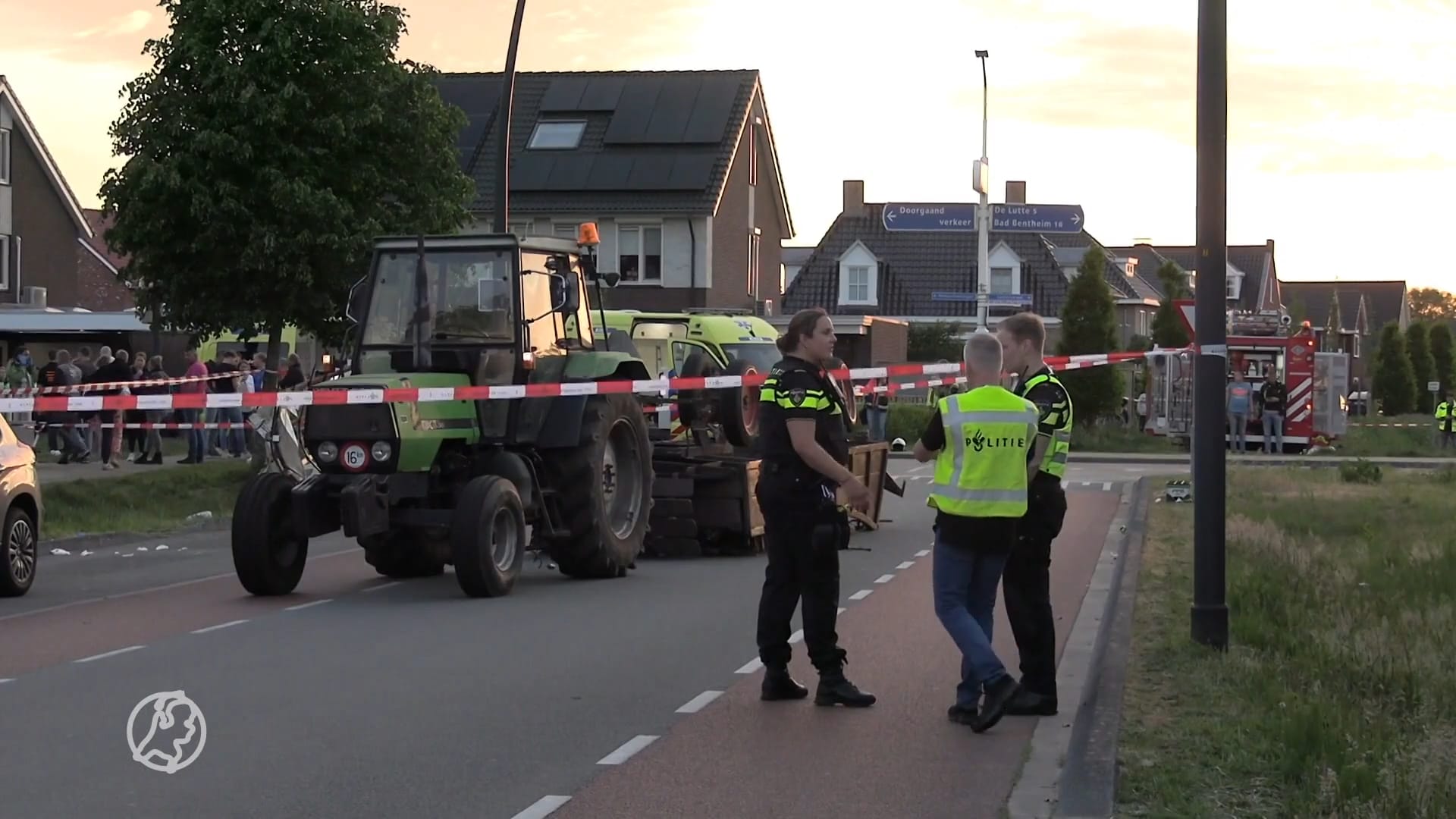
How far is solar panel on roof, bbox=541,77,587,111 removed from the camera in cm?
5075

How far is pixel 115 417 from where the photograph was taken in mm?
25703

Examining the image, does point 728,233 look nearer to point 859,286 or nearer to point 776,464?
point 859,286

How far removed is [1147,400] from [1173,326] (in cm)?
1463

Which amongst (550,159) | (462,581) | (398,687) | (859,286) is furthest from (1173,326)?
(398,687)

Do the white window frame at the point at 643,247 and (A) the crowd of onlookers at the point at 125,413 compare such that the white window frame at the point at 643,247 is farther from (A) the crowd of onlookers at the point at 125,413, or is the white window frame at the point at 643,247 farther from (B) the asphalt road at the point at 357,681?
(B) the asphalt road at the point at 357,681

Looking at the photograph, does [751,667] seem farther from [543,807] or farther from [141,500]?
[141,500]

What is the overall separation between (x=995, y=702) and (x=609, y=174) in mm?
41443

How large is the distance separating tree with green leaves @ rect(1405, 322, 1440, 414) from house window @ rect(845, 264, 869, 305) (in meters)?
29.1

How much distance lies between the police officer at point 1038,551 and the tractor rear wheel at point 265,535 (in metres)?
6.48

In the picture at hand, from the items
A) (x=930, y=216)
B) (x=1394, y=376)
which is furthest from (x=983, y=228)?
(x=1394, y=376)

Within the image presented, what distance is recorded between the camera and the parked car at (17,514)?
45.4 feet

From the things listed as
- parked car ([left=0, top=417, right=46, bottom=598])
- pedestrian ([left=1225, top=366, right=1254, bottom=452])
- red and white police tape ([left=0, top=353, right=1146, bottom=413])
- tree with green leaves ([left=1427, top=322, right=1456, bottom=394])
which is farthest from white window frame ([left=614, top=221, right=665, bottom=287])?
tree with green leaves ([left=1427, top=322, right=1456, bottom=394])

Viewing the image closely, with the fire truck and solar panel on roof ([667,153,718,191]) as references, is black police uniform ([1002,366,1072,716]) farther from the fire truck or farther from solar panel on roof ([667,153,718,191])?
solar panel on roof ([667,153,718,191])

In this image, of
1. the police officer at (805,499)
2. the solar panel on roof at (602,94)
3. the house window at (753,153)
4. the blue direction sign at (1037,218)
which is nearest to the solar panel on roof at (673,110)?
the solar panel on roof at (602,94)
